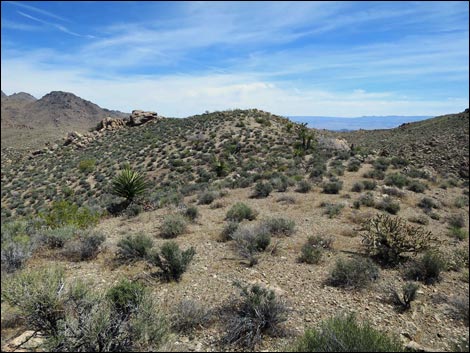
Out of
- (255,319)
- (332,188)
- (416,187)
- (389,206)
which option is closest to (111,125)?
(332,188)

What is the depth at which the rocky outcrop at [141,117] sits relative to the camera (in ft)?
143

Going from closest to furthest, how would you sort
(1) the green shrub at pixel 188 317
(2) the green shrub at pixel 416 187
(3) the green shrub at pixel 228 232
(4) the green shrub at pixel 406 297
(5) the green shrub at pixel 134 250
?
(1) the green shrub at pixel 188 317, (4) the green shrub at pixel 406 297, (5) the green shrub at pixel 134 250, (3) the green shrub at pixel 228 232, (2) the green shrub at pixel 416 187

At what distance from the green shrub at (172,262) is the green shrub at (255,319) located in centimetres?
168

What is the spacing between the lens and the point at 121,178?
1368 centimetres

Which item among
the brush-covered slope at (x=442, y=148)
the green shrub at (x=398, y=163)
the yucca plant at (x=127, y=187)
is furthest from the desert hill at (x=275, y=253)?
the brush-covered slope at (x=442, y=148)

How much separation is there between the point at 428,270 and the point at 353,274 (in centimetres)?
176

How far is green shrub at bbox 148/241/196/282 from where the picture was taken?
6.45 m

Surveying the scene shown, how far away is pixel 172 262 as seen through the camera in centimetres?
648

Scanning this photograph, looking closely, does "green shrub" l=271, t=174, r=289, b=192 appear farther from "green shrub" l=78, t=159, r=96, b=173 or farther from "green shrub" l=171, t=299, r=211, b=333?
"green shrub" l=78, t=159, r=96, b=173

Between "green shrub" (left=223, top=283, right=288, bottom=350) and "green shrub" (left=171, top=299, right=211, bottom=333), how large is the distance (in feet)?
1.37

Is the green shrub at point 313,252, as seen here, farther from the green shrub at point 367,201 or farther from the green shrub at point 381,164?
the green shrub at point 381,164

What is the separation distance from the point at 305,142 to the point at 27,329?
24.5m

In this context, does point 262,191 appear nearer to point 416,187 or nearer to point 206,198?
point 206,198

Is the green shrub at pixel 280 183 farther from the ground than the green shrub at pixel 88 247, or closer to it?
farther from the ground
